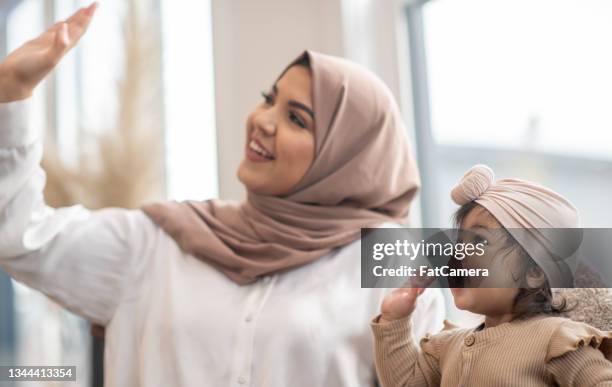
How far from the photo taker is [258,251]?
1314mm

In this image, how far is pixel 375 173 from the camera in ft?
4.38

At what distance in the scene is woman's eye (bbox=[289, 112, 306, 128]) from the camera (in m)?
1.33

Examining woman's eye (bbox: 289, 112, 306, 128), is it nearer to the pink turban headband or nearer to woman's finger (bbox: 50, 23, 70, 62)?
woman's finger (bbox: 50, 23, 70, 62)

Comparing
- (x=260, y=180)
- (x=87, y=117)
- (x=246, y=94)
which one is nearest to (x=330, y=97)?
(x=260, y=180)

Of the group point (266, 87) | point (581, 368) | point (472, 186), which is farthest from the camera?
point (266, 87)

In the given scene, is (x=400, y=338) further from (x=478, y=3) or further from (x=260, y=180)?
(x=478, y=3)

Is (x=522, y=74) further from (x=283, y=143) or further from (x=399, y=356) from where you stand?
(x=399, y=356)

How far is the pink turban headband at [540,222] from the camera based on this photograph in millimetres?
823

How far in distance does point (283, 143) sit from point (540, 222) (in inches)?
22.9

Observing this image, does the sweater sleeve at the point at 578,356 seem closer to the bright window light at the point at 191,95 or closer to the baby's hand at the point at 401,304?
the baby's hand at the point at 401,304

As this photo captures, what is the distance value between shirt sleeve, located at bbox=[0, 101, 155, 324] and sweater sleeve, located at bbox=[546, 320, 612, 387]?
80cm

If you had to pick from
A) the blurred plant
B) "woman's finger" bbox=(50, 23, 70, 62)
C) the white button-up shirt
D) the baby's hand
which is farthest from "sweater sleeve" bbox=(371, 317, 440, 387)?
the blurred plant

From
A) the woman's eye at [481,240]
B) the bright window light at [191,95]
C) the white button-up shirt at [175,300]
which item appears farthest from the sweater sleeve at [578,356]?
the bright window light at [191,95]

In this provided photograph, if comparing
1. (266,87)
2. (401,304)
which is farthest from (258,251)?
(266,87)
